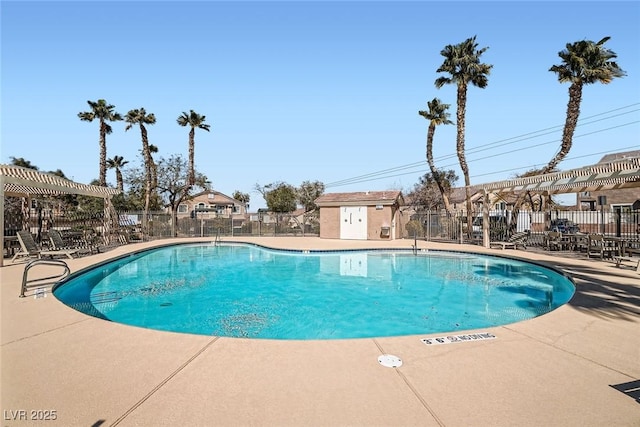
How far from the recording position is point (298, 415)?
238 cm

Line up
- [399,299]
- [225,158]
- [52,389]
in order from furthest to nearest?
[225,158], [399,299], [52,389]

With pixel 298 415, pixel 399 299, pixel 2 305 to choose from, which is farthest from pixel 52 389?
pixel 399 299

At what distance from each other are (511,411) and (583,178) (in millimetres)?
12477

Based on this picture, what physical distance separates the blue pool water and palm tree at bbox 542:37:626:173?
30.6 ft

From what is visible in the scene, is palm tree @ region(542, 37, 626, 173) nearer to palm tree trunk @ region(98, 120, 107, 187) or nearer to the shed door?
the shed door

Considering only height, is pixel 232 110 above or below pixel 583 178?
above

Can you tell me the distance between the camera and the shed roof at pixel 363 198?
20.8 metres

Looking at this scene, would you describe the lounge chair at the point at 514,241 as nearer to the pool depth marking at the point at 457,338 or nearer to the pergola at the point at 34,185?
the pool depth marking at the point at 457,338

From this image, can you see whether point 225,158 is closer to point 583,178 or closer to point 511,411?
point 583,178

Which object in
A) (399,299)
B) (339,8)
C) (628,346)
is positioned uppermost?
(339,8)

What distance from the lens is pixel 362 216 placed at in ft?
70.4

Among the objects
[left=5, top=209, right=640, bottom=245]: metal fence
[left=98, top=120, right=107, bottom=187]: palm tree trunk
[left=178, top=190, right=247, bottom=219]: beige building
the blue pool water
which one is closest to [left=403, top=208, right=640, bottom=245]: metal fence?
[left=5, top=209, right=640, bottom=245]: metal fence

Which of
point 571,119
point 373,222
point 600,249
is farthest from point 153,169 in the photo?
point 600,249

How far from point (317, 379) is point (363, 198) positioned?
62.0 feet
